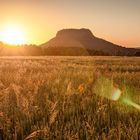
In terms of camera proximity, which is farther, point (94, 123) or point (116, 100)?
point (116, 100)

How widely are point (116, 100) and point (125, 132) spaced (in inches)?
80.1

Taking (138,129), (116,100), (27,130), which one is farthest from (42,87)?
(138,129)

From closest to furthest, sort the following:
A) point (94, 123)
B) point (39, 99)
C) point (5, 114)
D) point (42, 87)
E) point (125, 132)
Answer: point (125, 132), point (94, 123), point (5, 114), point (39, 99), point (42, 87)

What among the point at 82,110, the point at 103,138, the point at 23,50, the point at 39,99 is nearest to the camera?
the point at 103,138

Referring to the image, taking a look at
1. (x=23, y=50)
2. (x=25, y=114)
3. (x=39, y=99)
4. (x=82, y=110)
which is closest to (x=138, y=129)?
(x=82, y=110)

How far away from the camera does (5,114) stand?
14.7 ft

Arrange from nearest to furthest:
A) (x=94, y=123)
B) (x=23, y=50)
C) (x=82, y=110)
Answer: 1. (x=94, y=123)
2. (x=82, y=110)
3. (x=23, y=50)

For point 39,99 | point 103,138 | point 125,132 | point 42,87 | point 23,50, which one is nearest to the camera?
point 103,138

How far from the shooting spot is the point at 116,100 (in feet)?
19.0

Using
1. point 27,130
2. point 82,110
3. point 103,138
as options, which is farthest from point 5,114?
point 103,138

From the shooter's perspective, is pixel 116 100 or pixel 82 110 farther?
pixel 116 100

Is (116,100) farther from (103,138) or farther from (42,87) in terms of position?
(103,138)

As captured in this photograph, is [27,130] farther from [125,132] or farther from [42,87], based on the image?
[42,87]

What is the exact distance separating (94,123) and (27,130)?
821 mm
